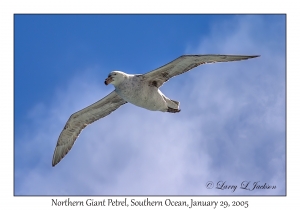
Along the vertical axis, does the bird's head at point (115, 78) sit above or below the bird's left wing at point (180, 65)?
below

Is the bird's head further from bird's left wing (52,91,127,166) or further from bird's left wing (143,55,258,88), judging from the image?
bird's left wing (52,91,127,166)

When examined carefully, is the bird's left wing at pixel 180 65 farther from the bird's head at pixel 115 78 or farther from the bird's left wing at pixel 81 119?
the bird's left wing at pixel 81 119

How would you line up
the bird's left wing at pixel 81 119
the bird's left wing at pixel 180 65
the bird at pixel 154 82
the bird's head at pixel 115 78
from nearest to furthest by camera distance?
the bird's left wing at pixel 180 65, the bird at pixel 154 82, the bird's head at pixel 115 78, the bird's left wing at pixel 81 119

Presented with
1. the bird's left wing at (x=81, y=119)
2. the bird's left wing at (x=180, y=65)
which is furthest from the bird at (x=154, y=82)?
the bird's left wing at (x=81, y=119)
